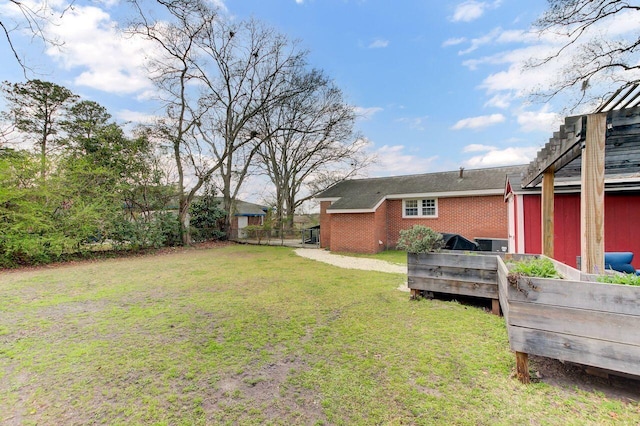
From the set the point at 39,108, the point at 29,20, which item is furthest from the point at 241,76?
the point at 29,20

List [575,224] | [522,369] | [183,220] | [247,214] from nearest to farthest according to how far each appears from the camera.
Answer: [522,369] → [575,224] → [183,220] → [247,214]

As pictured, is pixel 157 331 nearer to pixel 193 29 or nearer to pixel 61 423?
pixel 61 423

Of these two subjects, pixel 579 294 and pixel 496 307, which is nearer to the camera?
pixel 579 294

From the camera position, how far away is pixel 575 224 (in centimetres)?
716

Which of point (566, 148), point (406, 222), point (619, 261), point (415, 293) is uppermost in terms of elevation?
point (566, 148)

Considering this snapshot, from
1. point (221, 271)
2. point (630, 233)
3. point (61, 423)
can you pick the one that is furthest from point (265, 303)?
point (630, 233)

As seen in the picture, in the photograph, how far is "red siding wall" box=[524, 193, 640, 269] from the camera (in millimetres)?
6762

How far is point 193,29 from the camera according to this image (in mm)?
14703

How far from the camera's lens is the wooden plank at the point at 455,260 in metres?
4.61

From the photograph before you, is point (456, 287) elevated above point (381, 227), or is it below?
below

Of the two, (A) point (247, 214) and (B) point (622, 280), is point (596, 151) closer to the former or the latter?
(B) point (622, 280)

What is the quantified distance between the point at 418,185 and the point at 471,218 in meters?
3.17

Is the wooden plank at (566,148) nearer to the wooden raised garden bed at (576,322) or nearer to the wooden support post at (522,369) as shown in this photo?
the wooden raised garden bed at (576,322)

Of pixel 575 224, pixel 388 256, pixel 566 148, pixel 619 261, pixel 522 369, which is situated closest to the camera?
pixel 522 369
